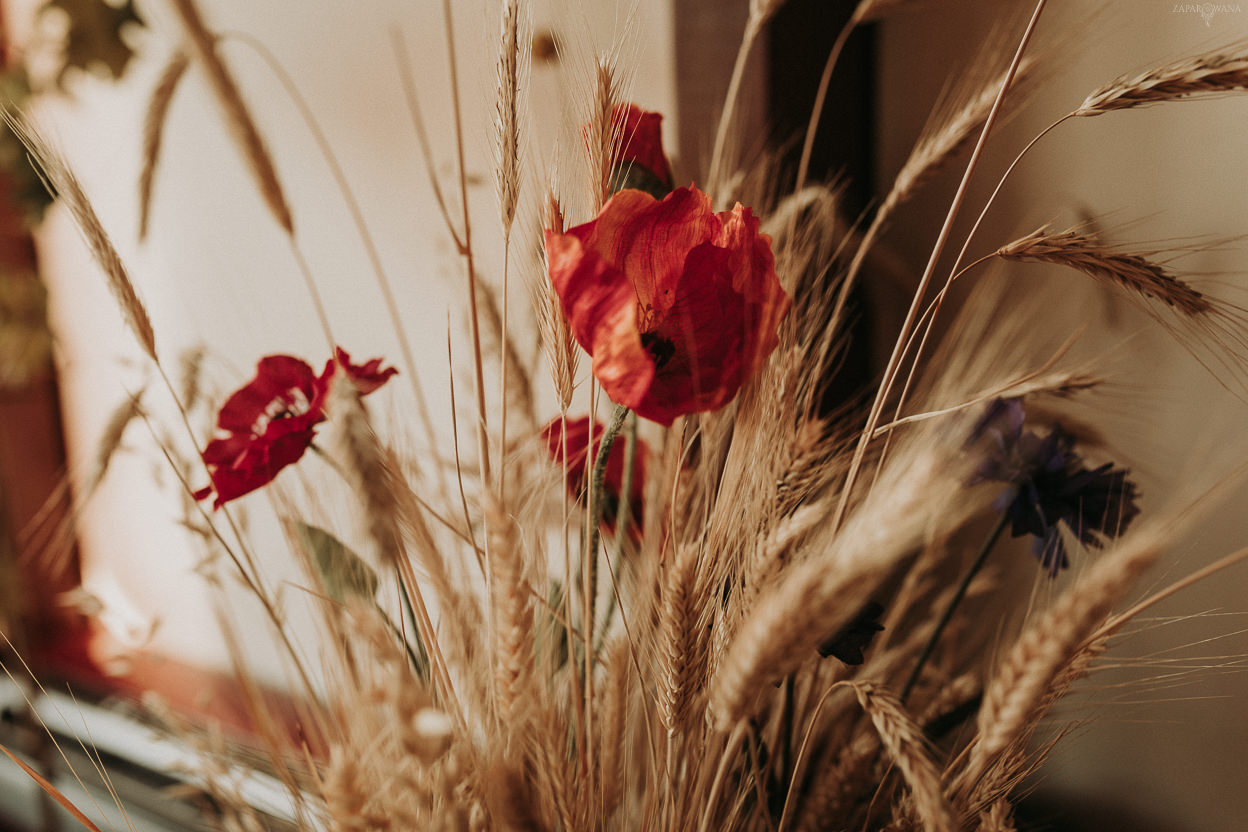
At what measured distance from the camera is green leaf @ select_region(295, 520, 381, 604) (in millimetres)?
410

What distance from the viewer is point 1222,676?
527mm

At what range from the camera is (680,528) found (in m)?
0.40

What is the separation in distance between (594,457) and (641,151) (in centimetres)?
18

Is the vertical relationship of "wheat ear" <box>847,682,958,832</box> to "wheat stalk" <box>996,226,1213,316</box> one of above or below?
below

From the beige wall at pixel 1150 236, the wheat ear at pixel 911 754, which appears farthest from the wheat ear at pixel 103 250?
the beige wall at pixel 1150 236

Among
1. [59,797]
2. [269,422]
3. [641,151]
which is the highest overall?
[641,151]

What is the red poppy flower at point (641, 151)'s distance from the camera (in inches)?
14.5

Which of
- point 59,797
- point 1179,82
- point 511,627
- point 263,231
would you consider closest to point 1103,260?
point 1179,82

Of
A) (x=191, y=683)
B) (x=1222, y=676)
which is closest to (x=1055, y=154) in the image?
(x=1222, y=676)

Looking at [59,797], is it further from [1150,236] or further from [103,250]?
[1150,236]

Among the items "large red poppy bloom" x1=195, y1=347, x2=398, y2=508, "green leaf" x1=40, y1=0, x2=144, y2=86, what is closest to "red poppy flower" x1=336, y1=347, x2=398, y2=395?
"large red poppy bloom" x1=195, y1=347, x2=398, y2=508

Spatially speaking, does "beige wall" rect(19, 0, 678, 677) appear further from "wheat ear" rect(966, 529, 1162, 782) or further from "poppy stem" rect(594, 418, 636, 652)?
"wheat ear" rect(966, 529, 1162, 782)

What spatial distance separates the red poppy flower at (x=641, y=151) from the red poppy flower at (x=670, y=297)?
0.22 feet

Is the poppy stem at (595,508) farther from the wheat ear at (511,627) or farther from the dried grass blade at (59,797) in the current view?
the dried grass blade at (59,797)
